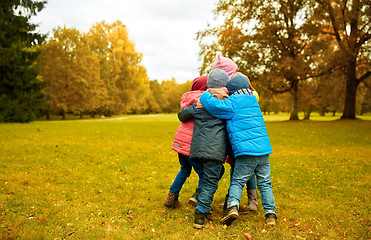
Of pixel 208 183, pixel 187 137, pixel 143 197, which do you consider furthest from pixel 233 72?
pixel 143 197

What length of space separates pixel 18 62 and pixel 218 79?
27282mm

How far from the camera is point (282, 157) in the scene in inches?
377

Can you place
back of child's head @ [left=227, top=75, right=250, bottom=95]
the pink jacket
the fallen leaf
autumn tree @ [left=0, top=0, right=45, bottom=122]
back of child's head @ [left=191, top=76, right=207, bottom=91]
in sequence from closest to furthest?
1. the fallen leaf
2. back of child's head @ [left=227, top=75, right=250, bottom=95]
3. the pink jacket
4. back of child's head @ [left=191, top=76, right=207, bottom=91]
5. autumn tree @ [left=0, top=0, right=45, bottom=122]

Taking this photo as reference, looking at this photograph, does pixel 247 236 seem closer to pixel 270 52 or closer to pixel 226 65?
pixel 226 65

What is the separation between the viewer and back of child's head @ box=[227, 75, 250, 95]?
4.04 meters

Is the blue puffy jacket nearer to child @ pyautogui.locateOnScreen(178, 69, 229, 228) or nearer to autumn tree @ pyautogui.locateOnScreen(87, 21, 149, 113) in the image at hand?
child @ pyautogui.locateOnScreen(178, 69, 229, 228)

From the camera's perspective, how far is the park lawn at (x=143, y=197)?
12.6 feet

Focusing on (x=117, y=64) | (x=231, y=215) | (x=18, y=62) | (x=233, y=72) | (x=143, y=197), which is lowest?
(x=143, y=197)

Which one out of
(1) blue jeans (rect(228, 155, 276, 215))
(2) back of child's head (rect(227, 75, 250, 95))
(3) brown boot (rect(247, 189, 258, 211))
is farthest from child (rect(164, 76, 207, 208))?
(3) brown boot (rect(247, 189, 258, 211))

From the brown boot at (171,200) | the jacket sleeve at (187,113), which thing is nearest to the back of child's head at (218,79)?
the jacket sleeve at (187,113)

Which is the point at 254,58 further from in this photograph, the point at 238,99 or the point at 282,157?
the point at 238,99

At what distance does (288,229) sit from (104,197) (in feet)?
11.7

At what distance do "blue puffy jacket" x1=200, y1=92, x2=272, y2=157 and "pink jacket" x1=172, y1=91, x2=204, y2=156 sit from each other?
0.35 meters

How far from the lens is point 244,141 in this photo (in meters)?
3.81
